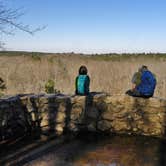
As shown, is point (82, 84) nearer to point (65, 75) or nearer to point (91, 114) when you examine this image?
point (91, 114)

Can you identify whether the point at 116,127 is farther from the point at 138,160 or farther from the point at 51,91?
the point at 51,91

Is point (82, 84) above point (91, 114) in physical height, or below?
above

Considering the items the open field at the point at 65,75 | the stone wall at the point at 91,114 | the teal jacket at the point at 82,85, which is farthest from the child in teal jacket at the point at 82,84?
the open field at the point at 65,75

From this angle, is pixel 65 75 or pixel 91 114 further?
pixel 65 75

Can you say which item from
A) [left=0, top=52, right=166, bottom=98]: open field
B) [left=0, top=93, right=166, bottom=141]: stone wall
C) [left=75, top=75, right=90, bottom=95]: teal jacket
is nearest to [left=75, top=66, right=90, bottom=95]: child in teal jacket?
[left=75, top=75, right=90, bottom=95]: teal jacket

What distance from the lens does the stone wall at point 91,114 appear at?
8680mm

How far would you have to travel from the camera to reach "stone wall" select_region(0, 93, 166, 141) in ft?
28.5

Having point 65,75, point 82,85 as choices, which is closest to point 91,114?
point 82,85

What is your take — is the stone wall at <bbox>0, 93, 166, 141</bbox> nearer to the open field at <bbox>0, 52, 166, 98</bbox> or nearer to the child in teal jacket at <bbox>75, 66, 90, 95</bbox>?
the child in teal jacket at <bbox>75, 66, 90, 95</bbox>

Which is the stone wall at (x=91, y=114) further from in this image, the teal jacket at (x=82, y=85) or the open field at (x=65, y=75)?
the open field at (x=65, y=75)

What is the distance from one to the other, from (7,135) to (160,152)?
3.29m

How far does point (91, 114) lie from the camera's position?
29.5 feet

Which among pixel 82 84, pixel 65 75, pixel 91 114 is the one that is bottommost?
pixel 91 114

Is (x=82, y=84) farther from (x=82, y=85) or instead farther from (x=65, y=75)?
(x=65, y=75)
